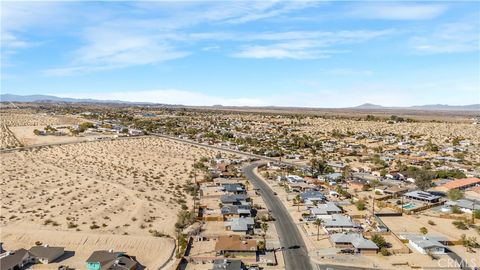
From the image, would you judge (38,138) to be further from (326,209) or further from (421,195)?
(421,195)

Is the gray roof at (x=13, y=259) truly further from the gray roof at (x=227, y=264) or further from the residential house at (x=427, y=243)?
the residential house at (x=427, y=243)

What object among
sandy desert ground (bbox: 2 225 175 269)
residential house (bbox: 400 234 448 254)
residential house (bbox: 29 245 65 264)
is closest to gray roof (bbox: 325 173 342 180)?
residential house (bbox: 400 234 448 254)

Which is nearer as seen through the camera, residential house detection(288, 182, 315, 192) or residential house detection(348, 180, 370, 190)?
residential house detection(288, 182, 315, 192)

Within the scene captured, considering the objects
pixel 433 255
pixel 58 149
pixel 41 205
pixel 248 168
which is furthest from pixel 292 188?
pixel 58 149

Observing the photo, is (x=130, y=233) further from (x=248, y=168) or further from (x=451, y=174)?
(x=451, y=174)

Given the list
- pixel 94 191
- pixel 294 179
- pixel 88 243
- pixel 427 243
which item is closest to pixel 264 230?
pixel 427 243

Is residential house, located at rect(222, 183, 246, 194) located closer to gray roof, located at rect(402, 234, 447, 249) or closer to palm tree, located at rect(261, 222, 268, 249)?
palm tree, located at rect(261, 222, 268, 249)

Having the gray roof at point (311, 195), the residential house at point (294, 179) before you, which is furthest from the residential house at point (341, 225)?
the residential house at point (294, 179)
